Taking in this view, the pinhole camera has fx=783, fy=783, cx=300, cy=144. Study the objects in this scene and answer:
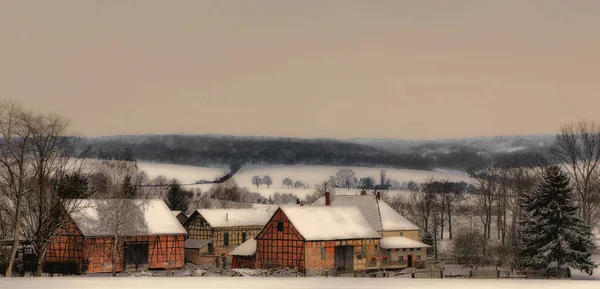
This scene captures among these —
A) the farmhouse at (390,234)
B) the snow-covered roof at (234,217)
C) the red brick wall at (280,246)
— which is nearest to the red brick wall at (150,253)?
the red brick wall at (280,246)

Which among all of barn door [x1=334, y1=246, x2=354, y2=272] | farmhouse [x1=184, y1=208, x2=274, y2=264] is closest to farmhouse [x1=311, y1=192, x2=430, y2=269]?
barn door [x1=334, y1=246, x2=354, y2=272]

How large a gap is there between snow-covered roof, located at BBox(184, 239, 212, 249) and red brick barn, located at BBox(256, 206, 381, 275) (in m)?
16.3

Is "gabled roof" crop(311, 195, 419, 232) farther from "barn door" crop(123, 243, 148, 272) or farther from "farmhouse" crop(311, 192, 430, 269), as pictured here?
Result: "barn door" crop(123, 243, 148, 272)

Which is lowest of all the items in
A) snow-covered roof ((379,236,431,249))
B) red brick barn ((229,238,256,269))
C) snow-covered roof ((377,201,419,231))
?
red brick barn ((229,238,256,269))

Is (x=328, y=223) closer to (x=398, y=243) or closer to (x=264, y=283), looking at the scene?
(x=398, y=243)

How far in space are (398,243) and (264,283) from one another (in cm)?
3756

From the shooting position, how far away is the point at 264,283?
3669 centimetres

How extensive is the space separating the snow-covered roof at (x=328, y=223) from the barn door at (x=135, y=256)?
11733 millimetres

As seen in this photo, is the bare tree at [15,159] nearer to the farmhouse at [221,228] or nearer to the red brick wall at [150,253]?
the red brick wall at [150,253]

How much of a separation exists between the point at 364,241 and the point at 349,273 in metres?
5.15

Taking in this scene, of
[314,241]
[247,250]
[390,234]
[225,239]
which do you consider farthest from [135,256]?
[390,234]

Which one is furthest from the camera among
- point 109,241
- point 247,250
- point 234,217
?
point 234,217

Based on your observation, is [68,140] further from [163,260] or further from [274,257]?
[274,257]

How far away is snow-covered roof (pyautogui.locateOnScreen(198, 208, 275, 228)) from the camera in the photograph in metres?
85.9
